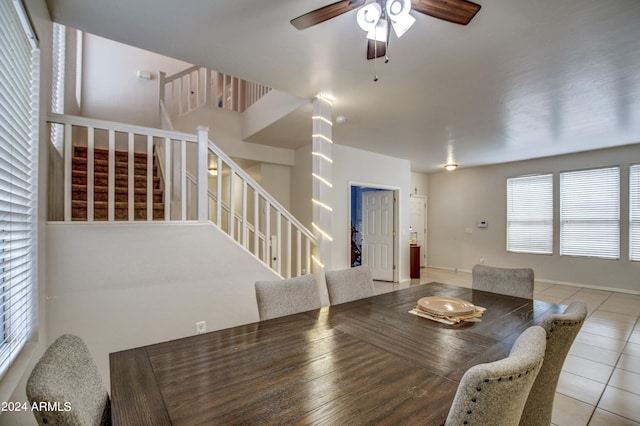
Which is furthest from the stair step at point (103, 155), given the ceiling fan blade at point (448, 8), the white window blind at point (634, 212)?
the white window blind at point (634, 212)

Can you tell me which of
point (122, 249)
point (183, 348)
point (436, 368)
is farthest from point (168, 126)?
point (436, 368)

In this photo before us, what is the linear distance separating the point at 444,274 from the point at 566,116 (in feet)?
13.8

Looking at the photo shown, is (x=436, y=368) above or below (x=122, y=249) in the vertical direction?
below

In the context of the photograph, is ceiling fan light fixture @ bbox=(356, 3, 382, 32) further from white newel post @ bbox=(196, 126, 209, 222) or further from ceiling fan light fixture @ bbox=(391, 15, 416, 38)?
white newel post @ bbox=(196, 126, 209, 222)

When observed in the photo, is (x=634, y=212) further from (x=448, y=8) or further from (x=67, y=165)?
(x=67, y=165)

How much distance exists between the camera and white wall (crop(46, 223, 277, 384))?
2.05 meters

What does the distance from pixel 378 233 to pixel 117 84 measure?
542cm

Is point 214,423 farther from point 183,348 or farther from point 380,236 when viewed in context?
point 380,236

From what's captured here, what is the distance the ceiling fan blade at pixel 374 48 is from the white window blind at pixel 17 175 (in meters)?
1.80

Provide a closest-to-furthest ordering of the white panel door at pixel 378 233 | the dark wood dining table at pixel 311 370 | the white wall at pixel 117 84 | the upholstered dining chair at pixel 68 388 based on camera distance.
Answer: the upholstered dining chair at pixel 68 388, the dark wood dining table at pixel 311 370, the white wall at pixel 117 84, the white panel door at pixel 378 233

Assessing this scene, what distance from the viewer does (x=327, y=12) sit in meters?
1.57

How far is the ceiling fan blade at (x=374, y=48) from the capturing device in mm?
1849

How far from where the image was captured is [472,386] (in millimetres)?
708

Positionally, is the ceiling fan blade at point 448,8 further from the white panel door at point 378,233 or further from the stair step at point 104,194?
the white panel door at point 378,233
